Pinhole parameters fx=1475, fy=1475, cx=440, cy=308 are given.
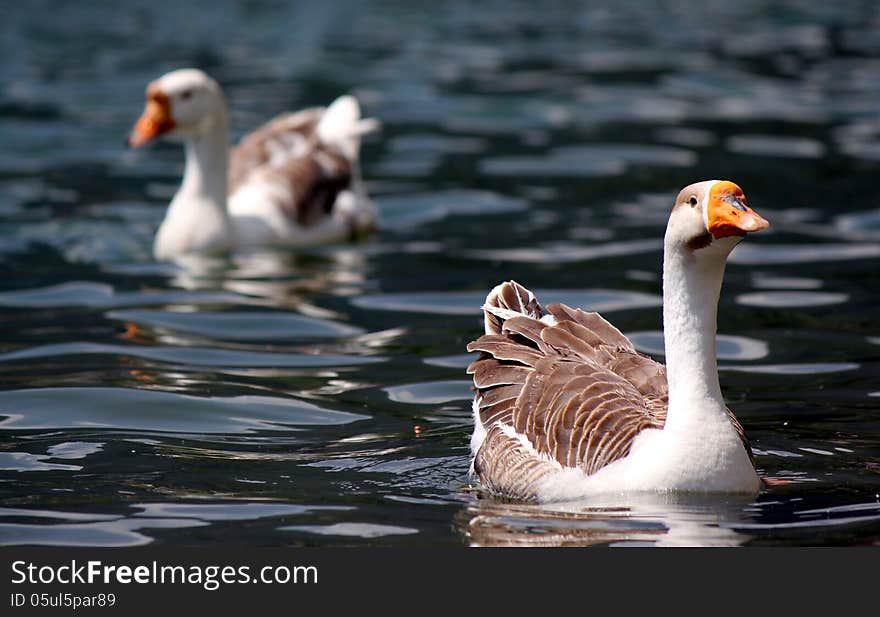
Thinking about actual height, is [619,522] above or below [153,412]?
below

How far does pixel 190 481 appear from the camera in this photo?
24.3 ft

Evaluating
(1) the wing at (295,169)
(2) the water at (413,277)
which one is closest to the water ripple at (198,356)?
(2) the water at (413,277)

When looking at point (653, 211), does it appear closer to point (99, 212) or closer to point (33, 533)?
point (99, 212)

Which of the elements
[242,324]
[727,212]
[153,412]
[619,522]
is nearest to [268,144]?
[242,324]

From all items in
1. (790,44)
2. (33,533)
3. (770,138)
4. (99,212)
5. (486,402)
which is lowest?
(33,533)

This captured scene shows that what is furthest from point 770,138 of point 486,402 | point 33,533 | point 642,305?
point 33,533

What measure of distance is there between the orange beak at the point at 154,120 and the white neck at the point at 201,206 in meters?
0.34

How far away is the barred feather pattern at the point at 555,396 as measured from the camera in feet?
22.5

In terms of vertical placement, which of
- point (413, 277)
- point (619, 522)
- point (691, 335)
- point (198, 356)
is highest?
point (413, 277)

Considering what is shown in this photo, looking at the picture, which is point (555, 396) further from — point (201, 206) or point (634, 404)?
point (201, 206)

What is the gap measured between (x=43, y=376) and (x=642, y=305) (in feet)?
15.1

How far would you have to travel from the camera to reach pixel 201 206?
1412cm

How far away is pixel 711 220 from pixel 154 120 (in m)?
8.91

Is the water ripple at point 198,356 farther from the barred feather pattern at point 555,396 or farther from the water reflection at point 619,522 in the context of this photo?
the water reflection at point 619,522
